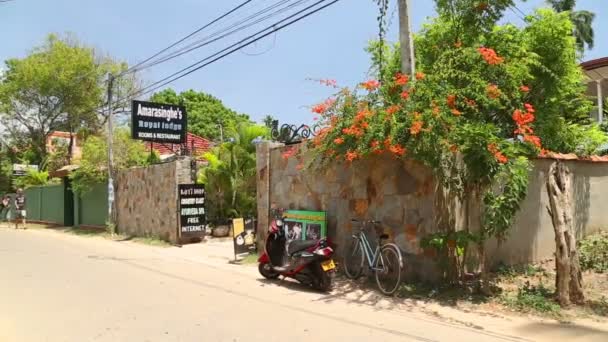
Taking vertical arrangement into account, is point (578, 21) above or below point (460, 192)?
above

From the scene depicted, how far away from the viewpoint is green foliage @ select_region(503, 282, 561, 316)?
7.31 m

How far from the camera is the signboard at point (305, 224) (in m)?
11.0

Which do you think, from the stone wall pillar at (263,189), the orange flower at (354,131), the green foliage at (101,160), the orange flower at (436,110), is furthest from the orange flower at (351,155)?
the green foliage at (101,160)

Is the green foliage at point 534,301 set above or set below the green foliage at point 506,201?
below

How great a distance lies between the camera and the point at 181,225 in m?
16.8

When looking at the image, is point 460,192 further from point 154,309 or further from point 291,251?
point 154,309

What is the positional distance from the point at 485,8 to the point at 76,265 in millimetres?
10404

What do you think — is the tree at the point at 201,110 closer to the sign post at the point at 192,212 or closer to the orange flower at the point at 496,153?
the sign post at the point at 192,212

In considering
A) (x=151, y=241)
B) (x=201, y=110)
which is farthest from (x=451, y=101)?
(x=201, y=110)

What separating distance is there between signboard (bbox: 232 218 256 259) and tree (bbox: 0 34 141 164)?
23.6 metres

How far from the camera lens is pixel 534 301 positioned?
7523 millimetres

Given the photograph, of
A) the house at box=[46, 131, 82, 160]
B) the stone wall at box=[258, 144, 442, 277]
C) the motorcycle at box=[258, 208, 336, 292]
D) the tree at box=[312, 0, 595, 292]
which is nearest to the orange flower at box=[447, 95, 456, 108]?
the tree at box=[312, 0, 595, 292]

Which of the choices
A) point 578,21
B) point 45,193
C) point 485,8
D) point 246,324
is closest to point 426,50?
point 485,8

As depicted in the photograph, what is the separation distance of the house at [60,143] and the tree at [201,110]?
8392mm
